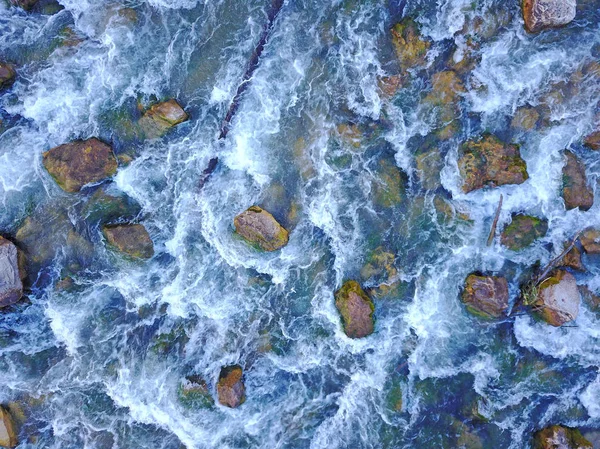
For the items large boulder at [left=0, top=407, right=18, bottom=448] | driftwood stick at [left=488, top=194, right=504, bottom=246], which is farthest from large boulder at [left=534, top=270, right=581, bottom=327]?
large boulder at [left=0, top=407, right=18, bottom=448]

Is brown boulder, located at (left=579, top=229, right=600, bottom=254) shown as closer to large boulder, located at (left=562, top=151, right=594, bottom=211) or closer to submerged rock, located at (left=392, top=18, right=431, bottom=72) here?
large boulder, located at (left=562, top=151, right=594, bottom=211)

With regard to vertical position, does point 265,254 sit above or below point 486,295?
below

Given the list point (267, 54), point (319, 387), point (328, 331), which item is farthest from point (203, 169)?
point (319, 387)

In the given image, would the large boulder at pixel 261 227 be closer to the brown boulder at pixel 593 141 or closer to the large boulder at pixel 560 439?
the brown boulder at pixel 593 141

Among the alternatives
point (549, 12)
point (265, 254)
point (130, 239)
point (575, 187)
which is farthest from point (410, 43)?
→ point (130, 239)

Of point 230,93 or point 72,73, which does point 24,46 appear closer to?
point 72,73

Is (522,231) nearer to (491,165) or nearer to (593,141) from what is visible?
(491,165)
